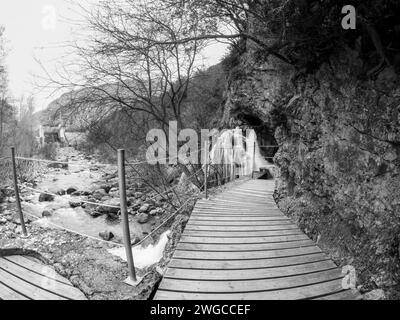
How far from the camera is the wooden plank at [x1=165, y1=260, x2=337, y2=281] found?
2.67 metres

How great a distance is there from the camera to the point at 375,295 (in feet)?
8.20

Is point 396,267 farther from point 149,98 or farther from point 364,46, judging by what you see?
point 149,98

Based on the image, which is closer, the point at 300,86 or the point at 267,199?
the point at 300,86

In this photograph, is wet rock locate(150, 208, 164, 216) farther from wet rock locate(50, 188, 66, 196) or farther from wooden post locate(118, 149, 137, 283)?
wooden post locate(118, 149, 137, 283)

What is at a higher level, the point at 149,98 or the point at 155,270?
the point at 149,98

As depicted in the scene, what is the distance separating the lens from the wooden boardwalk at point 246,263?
2.52m

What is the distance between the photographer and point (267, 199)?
5695 millimetres

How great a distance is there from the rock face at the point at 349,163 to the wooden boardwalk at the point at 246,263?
314 millimetres

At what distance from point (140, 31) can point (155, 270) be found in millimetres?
5372

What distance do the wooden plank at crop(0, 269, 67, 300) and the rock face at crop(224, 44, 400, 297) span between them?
299cm

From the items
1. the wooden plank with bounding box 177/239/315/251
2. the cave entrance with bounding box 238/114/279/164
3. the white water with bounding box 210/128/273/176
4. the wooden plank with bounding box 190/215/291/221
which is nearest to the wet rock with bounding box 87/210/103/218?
the white water with bounding box 210/128/273/176

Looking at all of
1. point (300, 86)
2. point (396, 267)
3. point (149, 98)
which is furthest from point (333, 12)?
point (149, 98)

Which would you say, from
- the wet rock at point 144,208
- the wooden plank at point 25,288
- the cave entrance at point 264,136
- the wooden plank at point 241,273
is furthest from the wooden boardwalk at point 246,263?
the cave entrance at point 264,136

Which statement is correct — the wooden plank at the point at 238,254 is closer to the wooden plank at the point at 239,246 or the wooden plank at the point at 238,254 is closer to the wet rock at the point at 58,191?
the wooden plank at the point at 239,246
